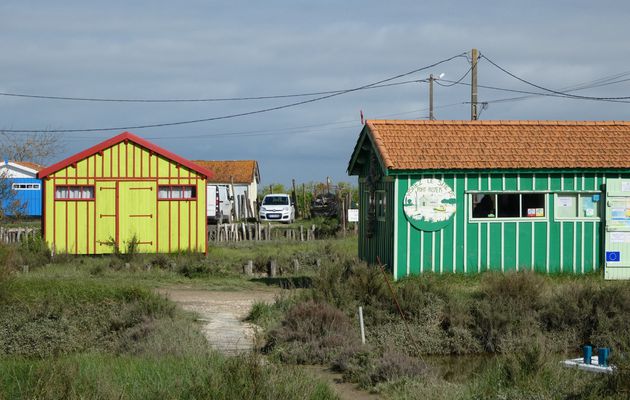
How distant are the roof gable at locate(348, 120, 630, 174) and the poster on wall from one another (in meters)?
0.40

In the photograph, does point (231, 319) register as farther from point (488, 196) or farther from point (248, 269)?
point (248, 269)

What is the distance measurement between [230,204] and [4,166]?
42.6 ft

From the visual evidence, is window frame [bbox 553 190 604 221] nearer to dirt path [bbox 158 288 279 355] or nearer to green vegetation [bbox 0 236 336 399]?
dirt path [bbox 158 288 279 355]

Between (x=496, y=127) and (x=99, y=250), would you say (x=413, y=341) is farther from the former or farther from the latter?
(x=99, y=250)

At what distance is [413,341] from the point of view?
14789 mm

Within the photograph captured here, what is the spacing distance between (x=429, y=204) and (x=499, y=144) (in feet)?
7.54

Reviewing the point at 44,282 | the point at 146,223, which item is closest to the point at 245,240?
the point at 146,223

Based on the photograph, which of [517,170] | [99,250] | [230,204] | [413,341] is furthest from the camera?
[230,204]

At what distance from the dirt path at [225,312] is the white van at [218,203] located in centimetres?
1995

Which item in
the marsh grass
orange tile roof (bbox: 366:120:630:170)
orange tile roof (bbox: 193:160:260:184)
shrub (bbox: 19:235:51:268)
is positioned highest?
orange tile roof (bbox: 193:160:260:184)

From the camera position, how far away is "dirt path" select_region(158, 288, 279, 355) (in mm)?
13997

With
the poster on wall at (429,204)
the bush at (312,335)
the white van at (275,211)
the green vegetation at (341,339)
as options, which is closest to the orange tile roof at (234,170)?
the white van at (275,211)

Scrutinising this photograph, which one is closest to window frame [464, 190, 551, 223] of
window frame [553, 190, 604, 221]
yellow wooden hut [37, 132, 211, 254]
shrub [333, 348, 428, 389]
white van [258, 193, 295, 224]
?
window frame [553, 190, 604, 221]

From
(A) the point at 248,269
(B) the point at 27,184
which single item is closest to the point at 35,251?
(A) the point at 248,269
